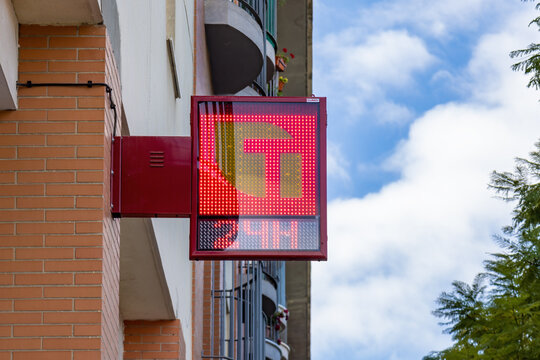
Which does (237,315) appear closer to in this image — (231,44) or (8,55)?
(231,44)

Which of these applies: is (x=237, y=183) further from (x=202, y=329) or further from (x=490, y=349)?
(x=202, y=329)

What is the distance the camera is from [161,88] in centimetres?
Answer: 1012

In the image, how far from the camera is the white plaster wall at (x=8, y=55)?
19.3ft

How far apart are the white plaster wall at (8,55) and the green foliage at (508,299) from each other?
827 cm

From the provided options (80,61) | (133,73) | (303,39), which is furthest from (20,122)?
(303,39)

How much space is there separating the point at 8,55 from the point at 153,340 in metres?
5.65

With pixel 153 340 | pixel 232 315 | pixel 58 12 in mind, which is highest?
pixel 58 12

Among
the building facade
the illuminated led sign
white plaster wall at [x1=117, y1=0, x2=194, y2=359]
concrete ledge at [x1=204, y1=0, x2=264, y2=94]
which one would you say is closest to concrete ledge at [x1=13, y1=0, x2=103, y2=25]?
the building facade

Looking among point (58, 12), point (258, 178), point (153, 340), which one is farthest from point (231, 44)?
point (58, 12)

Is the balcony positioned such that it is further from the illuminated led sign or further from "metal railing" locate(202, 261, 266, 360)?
the illuminated led sign

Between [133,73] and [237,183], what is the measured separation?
176 centimetres

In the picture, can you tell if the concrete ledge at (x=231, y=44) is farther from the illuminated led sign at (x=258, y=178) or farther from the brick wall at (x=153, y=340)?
the illuminated led sign at (x=258, y=178)

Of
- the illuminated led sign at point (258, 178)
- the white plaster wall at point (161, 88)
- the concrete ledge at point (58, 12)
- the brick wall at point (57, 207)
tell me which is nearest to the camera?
the brick wall at point (57, 207)

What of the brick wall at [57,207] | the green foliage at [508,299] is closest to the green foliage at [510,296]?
the green foliage at [508,299]
